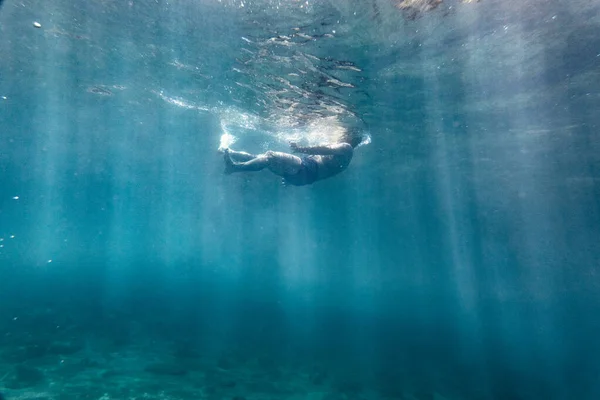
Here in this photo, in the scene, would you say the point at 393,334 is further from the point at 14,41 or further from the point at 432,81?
the point at 14,41

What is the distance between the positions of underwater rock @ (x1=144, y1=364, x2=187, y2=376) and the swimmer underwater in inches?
284

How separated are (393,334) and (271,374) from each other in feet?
48.6

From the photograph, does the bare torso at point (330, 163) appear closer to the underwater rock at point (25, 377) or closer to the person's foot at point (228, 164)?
the person's foot at point (228, 164)

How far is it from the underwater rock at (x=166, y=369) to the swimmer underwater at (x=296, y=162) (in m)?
7.22

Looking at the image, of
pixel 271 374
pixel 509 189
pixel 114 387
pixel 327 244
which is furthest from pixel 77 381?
pixel 327 244

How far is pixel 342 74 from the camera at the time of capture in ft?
44.5

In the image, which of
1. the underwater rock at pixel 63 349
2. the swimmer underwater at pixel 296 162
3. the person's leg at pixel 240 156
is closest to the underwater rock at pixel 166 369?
the underwater rock at pixel 63 349

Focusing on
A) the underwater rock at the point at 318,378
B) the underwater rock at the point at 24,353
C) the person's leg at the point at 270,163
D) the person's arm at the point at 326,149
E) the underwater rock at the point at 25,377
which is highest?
the person's arm at the point at 326,149

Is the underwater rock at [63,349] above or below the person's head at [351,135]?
below

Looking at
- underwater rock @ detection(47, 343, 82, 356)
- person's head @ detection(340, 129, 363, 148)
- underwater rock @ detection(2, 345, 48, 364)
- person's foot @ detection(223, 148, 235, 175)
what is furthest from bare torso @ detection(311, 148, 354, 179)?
underwater rock @ detection(2, 345, 48, 364)

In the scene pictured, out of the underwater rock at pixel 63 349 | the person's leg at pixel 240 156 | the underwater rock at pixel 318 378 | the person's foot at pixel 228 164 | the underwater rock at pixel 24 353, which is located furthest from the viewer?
the underwater rock at pixel 318 378

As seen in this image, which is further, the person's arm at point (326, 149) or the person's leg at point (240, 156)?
the person's arm at point (326, 149)

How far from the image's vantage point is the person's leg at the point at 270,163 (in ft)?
31.3

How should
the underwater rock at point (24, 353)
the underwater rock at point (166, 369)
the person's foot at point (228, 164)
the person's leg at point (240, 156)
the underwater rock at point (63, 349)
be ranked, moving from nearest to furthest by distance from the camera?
the person's foot at point (228, 164) → the person's leg at point (240, 156) → the underwater rock at point (24, 353) → the underwater rock at point (166, 369) → the underwater rock at point (63, 349)
